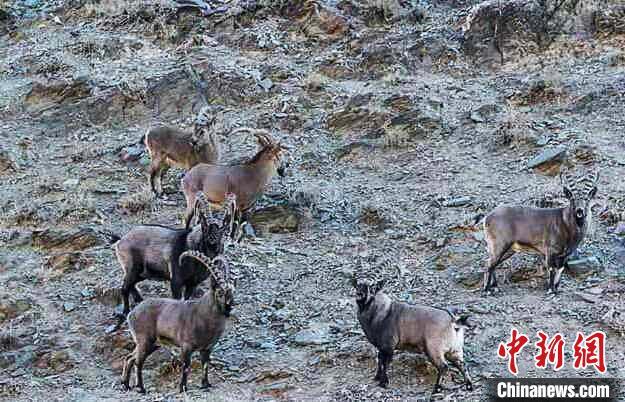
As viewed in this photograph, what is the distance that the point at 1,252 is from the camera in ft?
41.5

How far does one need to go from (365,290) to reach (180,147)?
584 centimetres

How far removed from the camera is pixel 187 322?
891cm

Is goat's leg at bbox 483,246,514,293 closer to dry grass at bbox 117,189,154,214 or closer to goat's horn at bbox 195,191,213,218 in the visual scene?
goat's horn at bbox 195,191,213,218

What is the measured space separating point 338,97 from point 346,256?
5.76 metres

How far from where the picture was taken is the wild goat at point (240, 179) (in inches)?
474

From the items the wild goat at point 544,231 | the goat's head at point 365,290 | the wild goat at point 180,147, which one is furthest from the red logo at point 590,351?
the wild goat at point 180,147

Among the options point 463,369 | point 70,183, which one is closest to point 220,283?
point 463,369

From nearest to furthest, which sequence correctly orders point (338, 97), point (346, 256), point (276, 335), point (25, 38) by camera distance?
1. point (276, 335)
2. point (346, 256)
3. point (338, 97)
4. point (25, 38)

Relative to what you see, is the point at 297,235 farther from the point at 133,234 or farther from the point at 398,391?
the point at 398,391

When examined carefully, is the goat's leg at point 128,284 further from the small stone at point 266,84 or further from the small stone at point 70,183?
the small stone at point 266,84

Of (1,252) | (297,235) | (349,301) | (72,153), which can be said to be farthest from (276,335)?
(72,153)

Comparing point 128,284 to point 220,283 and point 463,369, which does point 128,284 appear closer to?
point 220,283

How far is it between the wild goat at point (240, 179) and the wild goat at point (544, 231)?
3254 millimetres

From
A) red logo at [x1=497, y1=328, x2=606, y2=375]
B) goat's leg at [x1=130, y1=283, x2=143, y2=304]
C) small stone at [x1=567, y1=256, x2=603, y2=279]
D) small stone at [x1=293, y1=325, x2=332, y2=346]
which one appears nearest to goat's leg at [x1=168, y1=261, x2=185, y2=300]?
goat's leg at [x1=130, y1=283, x2=143, y2=304]
